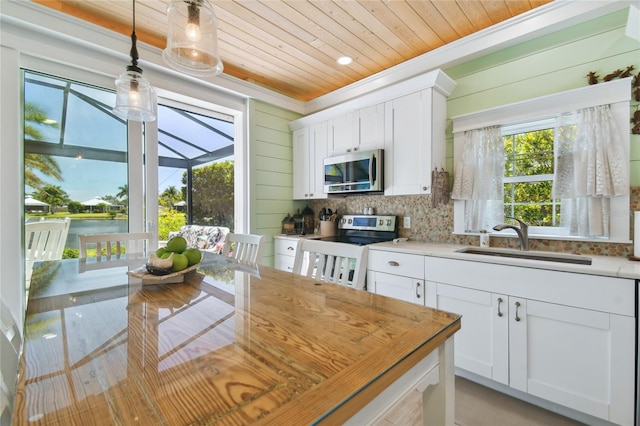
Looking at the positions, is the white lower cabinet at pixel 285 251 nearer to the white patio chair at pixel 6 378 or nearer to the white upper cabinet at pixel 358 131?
the white upper cabinet at pixel 358 131

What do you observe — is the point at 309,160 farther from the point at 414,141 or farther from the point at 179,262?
the point at 179,262

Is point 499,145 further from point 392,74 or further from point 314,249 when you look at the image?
point 314,249

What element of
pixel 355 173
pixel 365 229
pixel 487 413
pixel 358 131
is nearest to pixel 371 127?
pixel 358 131

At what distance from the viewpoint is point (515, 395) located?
1.88 meters

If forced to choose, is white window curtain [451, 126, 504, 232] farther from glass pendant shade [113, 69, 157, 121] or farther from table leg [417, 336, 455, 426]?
glass pendant shade [113, 69, 157, 121]

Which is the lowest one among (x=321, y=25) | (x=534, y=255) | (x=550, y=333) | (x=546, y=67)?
(x=550, y=333)

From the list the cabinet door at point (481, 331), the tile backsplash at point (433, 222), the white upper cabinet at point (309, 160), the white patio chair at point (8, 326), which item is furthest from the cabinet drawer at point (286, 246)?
the white patio chair at point (8, 326)

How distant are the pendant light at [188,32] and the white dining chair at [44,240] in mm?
1761

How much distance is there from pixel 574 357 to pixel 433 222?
1.37m

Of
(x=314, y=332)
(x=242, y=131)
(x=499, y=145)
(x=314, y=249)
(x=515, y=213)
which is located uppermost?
(x=242, y=131)

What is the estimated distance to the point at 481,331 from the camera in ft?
6.30

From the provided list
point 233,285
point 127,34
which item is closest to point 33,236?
point 127,34

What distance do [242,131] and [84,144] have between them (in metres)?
1.46

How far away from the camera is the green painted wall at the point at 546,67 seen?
188cm
